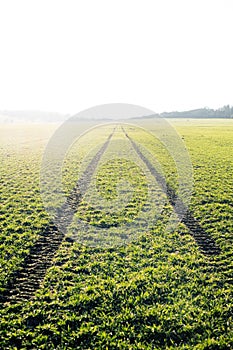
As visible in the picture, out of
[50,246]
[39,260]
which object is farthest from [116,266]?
[50,246]

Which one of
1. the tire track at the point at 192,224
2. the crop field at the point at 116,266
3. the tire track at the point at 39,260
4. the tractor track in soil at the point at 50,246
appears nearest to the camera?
the crop field at the point at 116,266

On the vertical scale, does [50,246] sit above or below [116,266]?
above

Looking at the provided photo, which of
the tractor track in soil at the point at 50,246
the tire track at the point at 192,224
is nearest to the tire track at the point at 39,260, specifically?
the tractor track in soil at the point at 50,246

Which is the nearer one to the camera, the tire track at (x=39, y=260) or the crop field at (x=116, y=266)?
the crop field at (x=116, y=266)

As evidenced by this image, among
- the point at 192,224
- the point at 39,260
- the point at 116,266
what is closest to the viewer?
the point at 116,266

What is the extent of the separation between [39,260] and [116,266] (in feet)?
10.1

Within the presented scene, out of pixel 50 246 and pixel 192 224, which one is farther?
pixel 192 224

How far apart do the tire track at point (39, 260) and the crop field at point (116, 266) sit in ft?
0.13

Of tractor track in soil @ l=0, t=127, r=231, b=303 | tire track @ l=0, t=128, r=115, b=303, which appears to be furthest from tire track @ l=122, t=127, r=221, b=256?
tire track @ l=0, t=128, r=115, b=303

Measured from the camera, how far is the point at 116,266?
11.6 metres

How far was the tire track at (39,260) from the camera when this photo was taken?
1006 cm

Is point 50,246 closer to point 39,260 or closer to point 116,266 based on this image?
point 39,260

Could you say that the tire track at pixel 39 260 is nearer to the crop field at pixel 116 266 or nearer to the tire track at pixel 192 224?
the crop field at pixel 116 266

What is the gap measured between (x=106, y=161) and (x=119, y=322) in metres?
24.9
